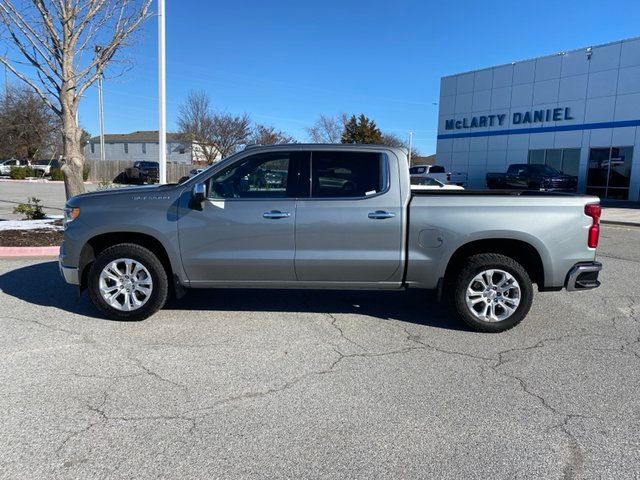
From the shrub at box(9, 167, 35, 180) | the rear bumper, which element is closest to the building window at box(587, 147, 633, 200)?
the rear bumper

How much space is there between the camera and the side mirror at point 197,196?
16.3 feet

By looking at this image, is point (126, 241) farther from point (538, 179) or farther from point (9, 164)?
point (9, 164)

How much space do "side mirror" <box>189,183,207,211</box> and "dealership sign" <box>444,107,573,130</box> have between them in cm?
2770

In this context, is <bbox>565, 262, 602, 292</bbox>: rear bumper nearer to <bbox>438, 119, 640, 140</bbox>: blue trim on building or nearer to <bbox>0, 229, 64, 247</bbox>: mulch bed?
<bbox>0, 229, 64, 247</bbox>: mulch bed

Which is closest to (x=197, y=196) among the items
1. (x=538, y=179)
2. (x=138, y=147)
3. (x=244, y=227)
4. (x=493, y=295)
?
(x=244, y=227)

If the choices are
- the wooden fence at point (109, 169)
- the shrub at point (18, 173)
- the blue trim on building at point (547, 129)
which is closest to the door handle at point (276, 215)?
the blue trim on building at point (547, 129)

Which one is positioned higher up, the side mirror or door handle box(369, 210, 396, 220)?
the side mirror

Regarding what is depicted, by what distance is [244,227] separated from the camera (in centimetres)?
508

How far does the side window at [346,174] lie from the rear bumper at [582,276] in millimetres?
2090

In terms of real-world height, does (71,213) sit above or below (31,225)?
above

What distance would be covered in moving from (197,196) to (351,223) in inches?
62.0

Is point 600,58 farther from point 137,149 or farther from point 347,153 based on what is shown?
point 137,149

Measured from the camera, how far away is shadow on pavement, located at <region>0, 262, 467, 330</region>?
5.71 meters

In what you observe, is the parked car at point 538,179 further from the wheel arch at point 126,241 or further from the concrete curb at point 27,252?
the wheel arch at point 126,241
